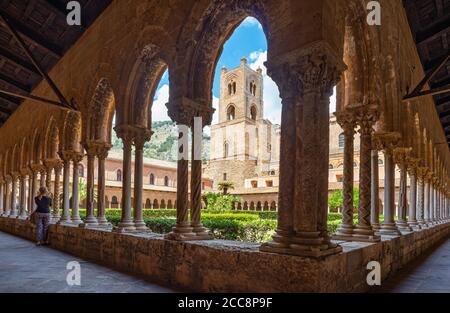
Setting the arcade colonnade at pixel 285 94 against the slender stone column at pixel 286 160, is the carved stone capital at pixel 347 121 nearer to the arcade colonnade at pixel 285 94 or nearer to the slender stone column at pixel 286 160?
the arcade colonnade at pixel 285 94

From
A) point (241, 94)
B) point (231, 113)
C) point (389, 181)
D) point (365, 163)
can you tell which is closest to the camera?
point (365, 163)

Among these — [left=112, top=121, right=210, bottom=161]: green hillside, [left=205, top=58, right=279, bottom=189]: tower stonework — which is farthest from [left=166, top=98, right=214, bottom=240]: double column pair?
[left=112, top=121, right=210, bottom=161]: green hillside

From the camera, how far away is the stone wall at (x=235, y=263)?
9.86ft

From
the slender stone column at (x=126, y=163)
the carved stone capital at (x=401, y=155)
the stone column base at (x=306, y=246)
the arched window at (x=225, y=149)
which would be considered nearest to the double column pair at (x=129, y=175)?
the slender stone column at (x=126, y=163)

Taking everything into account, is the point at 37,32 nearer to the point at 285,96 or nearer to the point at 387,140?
the point at 285,96

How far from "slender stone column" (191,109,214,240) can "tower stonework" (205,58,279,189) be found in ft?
117

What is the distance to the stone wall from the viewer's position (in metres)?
3.00

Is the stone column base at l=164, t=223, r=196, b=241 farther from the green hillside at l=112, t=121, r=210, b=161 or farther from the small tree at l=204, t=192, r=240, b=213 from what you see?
the green hillside at l=112, t=121, r=210, b=161

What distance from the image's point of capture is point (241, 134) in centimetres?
4144

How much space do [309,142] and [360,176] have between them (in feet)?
6.91

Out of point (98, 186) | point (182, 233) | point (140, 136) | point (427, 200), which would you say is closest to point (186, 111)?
point (182, 233)

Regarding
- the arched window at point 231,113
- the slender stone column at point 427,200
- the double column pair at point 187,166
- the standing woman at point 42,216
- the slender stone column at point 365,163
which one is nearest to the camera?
the double column pair at point 187,166

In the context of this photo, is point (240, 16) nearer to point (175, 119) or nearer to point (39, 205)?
point (175, 119)
